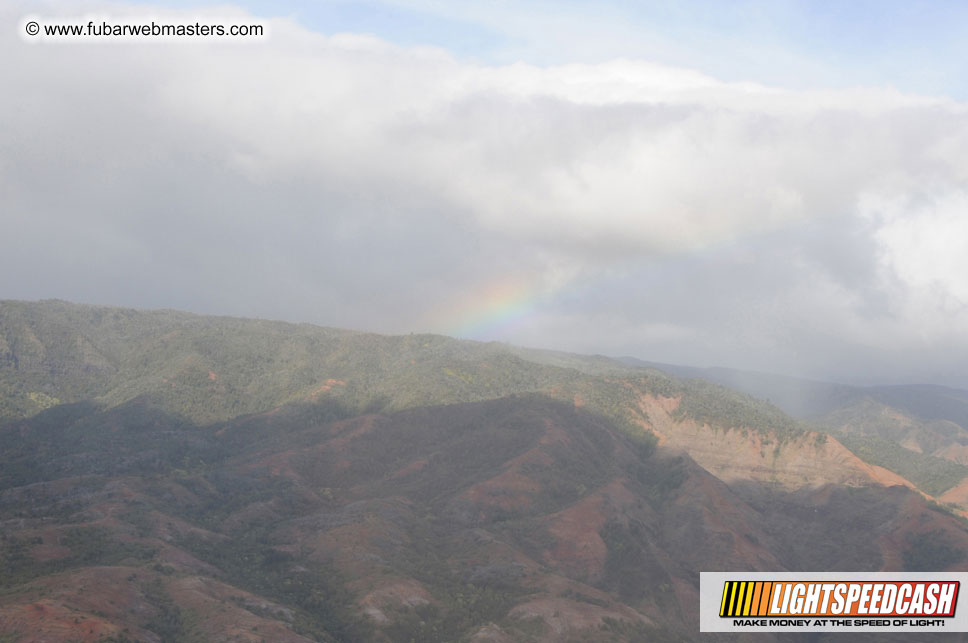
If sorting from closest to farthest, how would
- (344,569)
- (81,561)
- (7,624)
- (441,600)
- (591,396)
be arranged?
1. (7,624)
2. (81,561)
3. (441,600)
4. (344,569)
5. (591,396)

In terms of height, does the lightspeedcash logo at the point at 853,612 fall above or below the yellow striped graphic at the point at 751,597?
below

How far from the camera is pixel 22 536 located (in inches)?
3617

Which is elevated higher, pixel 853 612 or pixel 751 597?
pixel 751 597

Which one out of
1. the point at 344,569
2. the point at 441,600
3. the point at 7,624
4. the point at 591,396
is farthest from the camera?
the point at 591,396

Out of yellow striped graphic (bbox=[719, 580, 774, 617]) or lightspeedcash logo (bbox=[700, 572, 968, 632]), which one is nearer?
yellow striped graphic (bbox=[719, 580, 774, 617])

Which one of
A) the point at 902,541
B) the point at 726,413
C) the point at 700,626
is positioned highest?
the point at 726,413

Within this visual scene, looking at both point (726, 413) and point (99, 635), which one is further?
point (726, 413)

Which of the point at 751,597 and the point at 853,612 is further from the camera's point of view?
the point at 853,612

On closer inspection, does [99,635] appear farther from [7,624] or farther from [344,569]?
[344,569]

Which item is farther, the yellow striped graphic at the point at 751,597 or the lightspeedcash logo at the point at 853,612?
the lightspeedcash logo at the point at 853,612

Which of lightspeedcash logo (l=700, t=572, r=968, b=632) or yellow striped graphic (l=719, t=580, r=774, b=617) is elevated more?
yellow striped graphic (l=719, t=580, r=774, b=617)

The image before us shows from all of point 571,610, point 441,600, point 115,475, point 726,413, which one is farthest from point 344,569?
point 726,413

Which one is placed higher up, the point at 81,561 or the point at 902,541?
the point at 902,541

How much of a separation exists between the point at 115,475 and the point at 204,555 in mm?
50806
